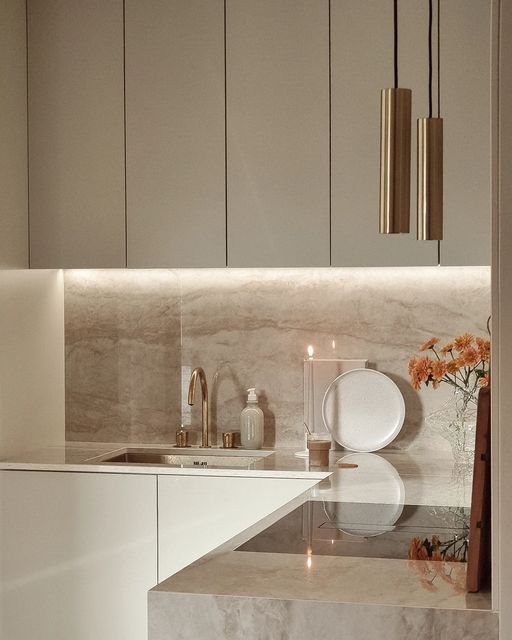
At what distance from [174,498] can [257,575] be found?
1.76 meters

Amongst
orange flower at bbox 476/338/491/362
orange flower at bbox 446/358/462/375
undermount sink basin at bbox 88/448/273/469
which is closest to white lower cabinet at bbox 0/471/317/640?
undermount sink basin at bbox 88/448/273/469

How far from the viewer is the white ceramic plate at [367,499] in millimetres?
2144

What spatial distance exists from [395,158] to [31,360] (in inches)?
102

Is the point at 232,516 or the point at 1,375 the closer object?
the point at 232,516

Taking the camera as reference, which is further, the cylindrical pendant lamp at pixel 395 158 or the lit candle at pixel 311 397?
the lit candle at pixel 311 397

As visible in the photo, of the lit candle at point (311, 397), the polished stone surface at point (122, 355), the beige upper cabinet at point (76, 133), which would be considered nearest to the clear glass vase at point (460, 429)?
the lit candle at point (311, 397)

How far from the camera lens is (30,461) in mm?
3502

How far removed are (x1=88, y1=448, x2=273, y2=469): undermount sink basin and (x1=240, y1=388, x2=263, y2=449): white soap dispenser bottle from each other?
0.05m

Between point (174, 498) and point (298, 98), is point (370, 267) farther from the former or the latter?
point (174, 498)

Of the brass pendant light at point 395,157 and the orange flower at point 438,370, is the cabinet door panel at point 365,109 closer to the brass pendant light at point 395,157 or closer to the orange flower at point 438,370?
the orange flower at point 438,370

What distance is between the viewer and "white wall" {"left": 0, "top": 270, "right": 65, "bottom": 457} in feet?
11.8

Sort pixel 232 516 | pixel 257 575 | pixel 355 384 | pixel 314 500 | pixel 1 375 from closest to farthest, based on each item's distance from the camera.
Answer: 1. pixel 257 575
2. pixel 314 500
3. pixel 232 516
4. pixel 1 375
5. pixel 355 384

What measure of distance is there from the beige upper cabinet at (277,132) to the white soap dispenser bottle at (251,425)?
1.87 ft

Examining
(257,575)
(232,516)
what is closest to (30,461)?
(232,516)
